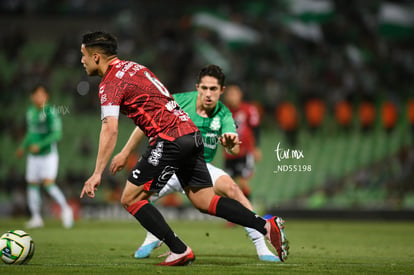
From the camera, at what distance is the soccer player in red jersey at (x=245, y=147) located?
12.3m

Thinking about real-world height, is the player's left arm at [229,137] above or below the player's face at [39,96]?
below

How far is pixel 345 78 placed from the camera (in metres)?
21.3

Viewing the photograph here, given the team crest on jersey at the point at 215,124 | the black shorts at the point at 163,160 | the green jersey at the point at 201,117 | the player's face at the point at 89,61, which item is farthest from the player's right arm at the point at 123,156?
the team crest on jersey at the point at 215,124

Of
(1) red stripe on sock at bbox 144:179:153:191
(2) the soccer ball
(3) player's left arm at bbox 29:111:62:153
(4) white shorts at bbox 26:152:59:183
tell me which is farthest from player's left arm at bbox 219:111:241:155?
(4) white shorts at bbox 26:152:59:183

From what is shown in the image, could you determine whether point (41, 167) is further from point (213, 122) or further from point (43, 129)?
point (213, 122)

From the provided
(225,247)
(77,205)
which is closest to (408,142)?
(77,205)

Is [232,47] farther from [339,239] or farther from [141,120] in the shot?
[141,120]

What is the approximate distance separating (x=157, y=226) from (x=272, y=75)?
16.2m

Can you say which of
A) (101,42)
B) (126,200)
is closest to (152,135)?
(126,200)

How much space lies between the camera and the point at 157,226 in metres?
6.06

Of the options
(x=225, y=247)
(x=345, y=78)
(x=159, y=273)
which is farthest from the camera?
(x=345, y=78)

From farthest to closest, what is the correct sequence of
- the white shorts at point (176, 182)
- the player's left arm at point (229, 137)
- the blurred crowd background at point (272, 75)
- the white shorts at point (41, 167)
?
the blurred crowd background at point (272, 75)
the white shorts at point (41, 167)
the white shorts at point (176, 182)
the player's left arm at point (229, 137)

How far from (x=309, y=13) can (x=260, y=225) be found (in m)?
17.9

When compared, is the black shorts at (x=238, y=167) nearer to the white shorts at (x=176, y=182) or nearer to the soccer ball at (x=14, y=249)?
the white shorts at (x=176, y=182)
